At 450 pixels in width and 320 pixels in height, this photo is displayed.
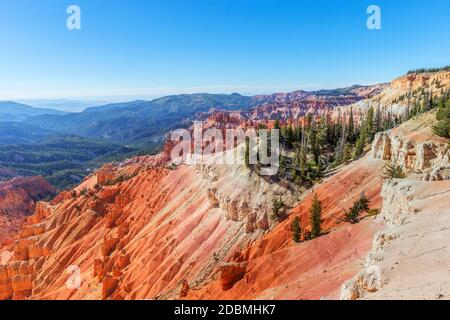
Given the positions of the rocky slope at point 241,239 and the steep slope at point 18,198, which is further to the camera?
the steep slope at point 18,198

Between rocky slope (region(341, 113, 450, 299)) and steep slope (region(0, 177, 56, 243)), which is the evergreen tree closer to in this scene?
rocky slope (region(341, 113, 450, 299))

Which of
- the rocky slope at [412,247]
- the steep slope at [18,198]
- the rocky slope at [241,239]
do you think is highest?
the rocky slope at [412,247]

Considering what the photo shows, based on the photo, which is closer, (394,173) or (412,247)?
(412,247)

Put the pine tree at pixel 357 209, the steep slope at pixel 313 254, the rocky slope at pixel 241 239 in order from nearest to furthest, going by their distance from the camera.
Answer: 1. the rocky slope at pixel 241 239
2. the steep slope at pixel 313 254
3. the pine tree at pixel 357 209

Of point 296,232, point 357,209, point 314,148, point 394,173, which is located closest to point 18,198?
point 314,148

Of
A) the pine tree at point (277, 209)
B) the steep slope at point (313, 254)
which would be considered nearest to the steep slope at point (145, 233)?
the pine tree at point (277, 209)

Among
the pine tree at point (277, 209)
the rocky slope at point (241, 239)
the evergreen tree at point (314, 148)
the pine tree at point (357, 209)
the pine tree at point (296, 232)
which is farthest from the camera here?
the evergreen tree at point (314, 148)

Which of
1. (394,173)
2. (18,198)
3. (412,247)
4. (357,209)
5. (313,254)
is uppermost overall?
(394,173)

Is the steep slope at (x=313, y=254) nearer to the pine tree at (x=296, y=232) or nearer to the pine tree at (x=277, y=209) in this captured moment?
the pine tree at (x=296, y=232)

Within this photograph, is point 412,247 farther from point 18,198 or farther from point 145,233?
point 18,198

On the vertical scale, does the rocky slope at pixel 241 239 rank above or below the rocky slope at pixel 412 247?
below

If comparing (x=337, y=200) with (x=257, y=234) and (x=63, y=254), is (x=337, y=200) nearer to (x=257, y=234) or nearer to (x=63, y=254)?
(x=257, y=234)
